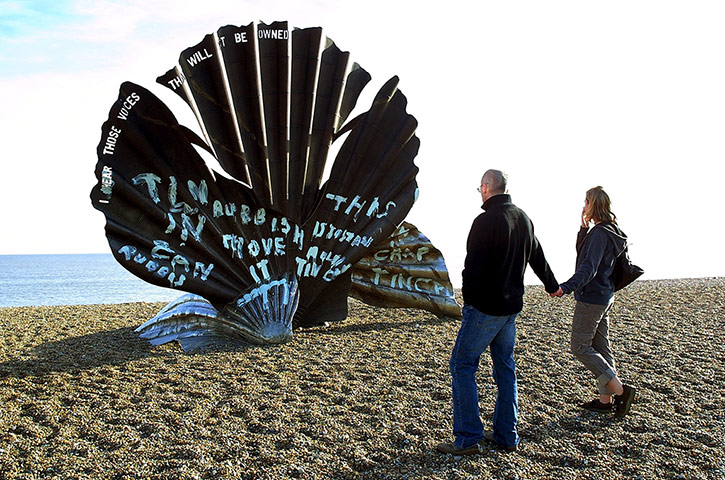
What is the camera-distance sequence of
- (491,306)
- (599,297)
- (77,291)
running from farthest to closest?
1. (77,291)
2. (599,297)
3. (491,306)

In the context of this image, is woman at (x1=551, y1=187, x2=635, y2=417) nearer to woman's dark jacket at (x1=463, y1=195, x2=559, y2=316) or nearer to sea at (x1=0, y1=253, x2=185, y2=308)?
woman's dark jacket at (x1=463, y1=195, x2=559, y2=316)

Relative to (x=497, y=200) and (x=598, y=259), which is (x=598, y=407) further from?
(x=497, y=200)

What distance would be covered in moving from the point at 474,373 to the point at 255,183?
381 centimetres

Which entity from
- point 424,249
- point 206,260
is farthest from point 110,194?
point 424,249

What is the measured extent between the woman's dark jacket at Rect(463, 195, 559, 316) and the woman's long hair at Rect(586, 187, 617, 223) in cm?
87

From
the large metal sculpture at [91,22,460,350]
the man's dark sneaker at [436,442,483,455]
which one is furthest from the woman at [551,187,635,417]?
the large metal sculpture at [91,22,460,350]

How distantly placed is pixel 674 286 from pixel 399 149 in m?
8.76

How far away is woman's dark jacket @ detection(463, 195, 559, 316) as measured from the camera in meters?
3.30

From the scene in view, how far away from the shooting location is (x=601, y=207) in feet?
13.2

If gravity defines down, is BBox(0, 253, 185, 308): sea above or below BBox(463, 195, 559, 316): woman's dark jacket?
→ below

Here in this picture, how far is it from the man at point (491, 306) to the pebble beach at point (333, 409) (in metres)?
0.18

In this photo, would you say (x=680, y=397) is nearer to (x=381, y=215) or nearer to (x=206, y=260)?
(x=381, y=215)

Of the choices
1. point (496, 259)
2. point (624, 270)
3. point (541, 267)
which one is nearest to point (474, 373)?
point (496, 259)

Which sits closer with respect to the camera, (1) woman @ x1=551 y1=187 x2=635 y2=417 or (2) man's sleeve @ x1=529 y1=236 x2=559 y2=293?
(2) man's sleeve @ x1=529 y1=236 x2=559 y2=293
